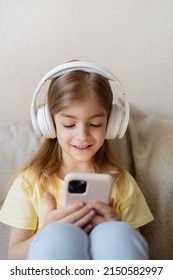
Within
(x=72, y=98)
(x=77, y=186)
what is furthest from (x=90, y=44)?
(x=77, y=186)

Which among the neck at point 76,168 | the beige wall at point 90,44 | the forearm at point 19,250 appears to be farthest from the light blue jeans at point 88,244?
the beige wall at point 90,44

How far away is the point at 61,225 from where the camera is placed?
2.22ft

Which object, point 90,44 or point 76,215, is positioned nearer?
point 76,215

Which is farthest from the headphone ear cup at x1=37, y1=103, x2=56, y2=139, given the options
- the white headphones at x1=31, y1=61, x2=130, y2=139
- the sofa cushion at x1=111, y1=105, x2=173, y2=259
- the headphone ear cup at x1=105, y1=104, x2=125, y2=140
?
the sofa cushion at x1=111, y1=105, x2=173, y2=259

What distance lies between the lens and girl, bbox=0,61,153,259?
0.65 metres

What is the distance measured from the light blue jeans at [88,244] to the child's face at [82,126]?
233 millimetres

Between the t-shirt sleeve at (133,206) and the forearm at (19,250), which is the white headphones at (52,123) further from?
the forearm at (19,250)

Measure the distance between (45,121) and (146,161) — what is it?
12.0 inches

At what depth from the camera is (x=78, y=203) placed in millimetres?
760

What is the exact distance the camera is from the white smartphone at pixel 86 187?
0.71 m

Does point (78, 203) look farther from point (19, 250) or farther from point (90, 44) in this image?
point (90, 44)
